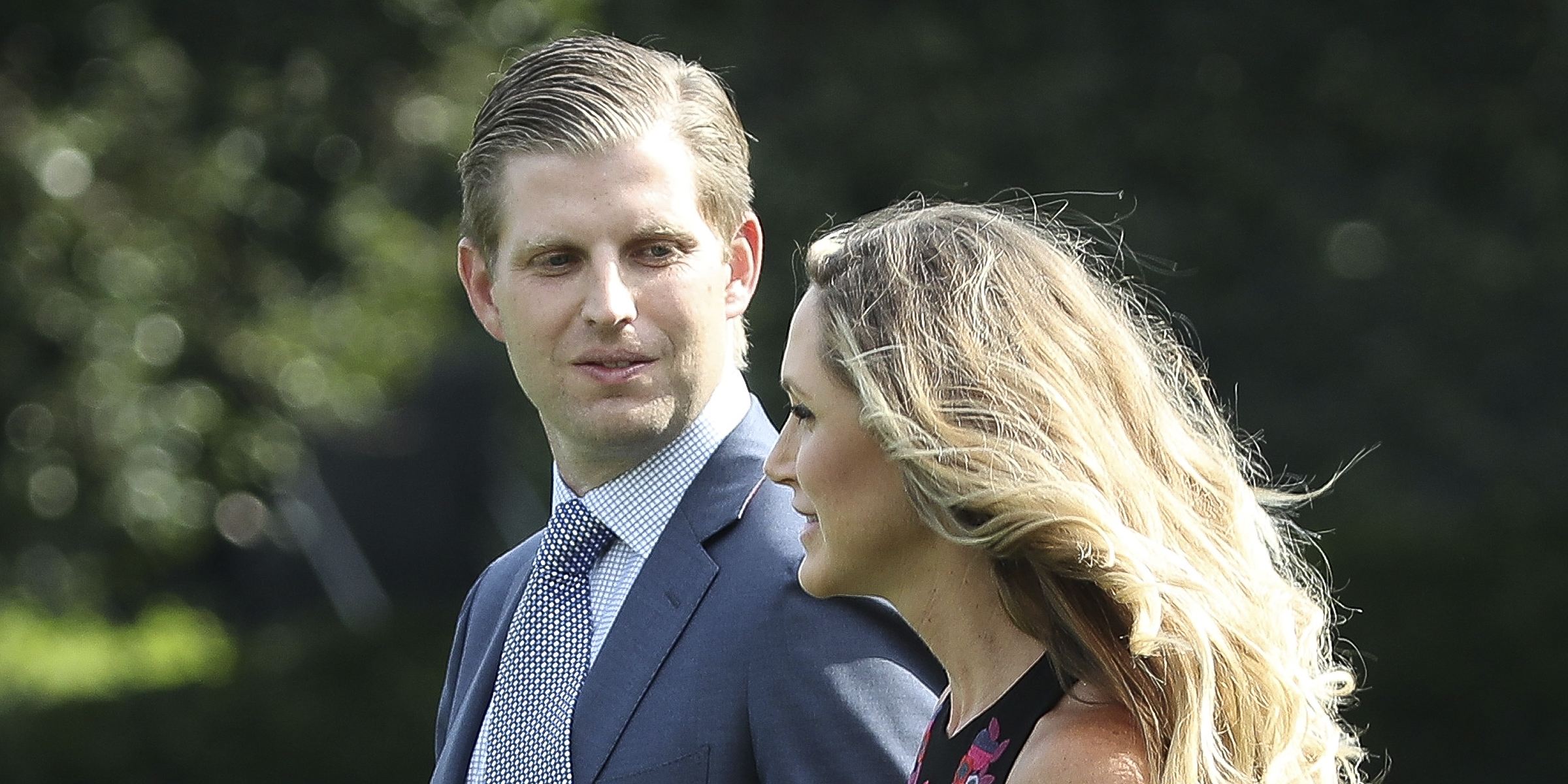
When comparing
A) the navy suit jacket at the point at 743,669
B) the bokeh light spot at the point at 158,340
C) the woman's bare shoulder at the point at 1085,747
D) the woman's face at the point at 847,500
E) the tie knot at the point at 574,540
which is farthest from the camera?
the bokeh light spot at the point at 158,340

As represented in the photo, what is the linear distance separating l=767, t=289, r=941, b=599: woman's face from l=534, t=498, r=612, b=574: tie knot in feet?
1.88

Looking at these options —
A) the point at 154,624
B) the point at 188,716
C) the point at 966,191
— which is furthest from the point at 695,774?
the point at 154,624

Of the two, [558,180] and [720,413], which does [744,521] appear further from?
[558,180]

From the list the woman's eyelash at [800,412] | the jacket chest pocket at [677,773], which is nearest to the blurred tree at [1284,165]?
the jacket chest pocket at [677,773]

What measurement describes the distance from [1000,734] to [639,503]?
79 centimetres

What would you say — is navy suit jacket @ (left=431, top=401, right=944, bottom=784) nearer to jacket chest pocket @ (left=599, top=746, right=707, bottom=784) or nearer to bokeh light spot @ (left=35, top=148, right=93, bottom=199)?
jacket chest pocket @ (left=599, top=746, right=707, bottom=784)

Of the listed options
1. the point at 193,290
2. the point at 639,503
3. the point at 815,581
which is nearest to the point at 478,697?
the point at 639,503

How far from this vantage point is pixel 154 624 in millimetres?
12750

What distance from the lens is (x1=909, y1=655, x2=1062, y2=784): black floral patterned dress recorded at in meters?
1.98

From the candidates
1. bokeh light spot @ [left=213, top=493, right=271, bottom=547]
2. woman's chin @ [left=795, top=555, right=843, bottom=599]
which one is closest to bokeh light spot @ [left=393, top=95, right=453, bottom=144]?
bokeh light spot @ [left=213, top=493, right=271, bottom=547]

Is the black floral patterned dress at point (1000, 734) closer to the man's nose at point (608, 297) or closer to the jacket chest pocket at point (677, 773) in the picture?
the jacket chest pocket at point (677, 773)

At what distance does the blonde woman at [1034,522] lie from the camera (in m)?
1.97

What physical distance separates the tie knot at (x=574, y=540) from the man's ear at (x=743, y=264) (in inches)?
14.1

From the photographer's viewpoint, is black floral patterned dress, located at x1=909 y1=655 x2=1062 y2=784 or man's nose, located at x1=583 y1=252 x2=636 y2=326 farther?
man's nose, located at x1=583 y1=252 x2=636 y2=326
